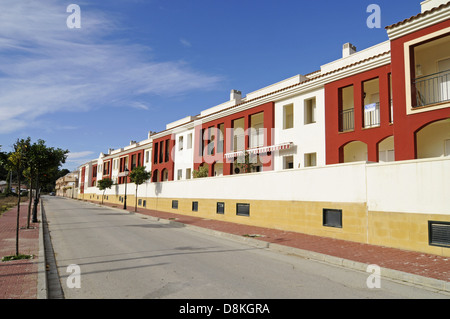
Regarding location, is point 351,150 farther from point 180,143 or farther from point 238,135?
point 180,143

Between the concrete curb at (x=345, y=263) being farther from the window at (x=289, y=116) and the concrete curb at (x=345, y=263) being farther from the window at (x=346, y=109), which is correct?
the window at (x=289, y=116)

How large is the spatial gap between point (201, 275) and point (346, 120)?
1275cm

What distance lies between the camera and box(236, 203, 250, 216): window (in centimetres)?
1723

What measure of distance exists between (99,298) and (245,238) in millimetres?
7620

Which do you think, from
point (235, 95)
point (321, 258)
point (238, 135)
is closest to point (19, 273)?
point (321, 258)

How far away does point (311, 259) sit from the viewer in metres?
9.00

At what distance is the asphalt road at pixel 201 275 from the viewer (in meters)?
5.52

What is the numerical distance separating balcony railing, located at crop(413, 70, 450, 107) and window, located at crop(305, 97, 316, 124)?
5.76 metres

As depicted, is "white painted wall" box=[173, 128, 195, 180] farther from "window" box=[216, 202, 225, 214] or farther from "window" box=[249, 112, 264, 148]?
"window" box=[216, 202, 225, 214]

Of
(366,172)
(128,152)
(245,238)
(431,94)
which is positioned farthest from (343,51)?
(128,152)

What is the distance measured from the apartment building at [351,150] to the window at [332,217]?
0.13ft

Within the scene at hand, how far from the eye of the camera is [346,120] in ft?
53.9

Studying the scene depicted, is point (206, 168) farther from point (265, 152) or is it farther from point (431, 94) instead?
point (431, 94)

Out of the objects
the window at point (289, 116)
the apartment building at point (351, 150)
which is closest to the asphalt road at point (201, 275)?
the apartment building at point (351, 150)
